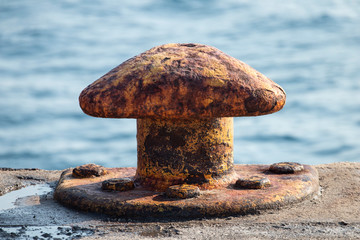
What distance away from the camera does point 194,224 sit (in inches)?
138

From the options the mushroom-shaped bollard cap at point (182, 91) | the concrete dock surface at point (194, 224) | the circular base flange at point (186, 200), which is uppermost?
the mushroom-shaped bollard cap at point (182, 91)

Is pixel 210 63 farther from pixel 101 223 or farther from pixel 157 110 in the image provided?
pixel 101 223

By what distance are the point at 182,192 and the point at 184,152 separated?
39 cm

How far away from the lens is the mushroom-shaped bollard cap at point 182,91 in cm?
372

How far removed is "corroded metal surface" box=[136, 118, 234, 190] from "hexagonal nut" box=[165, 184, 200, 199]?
0.20m

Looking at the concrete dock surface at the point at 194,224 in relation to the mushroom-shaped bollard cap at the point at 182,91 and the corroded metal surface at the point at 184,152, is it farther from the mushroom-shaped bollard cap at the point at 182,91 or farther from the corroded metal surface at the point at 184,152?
the mushroom-shaped bollard cap at the point at 182,91

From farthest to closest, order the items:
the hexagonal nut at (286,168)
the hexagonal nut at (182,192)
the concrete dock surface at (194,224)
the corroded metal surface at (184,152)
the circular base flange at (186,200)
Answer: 1. the hexagonal nut at (286,168)
2. the corroded metal surface at (184,152)
3. the hexagonal nut at (182,192)
4. the circular base flange at (186,200)
5. the concrete dock surface at (194,224)

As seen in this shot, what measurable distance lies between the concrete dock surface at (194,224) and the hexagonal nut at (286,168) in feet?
1.43

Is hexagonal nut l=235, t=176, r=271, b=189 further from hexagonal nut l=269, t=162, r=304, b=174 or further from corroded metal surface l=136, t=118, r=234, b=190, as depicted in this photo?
hexagonal nut l=269, t=162, r=304, b=174

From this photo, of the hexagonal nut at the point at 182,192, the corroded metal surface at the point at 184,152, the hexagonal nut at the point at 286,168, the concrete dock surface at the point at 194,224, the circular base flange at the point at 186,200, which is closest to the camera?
the concrete dock surface at the point at 194,224

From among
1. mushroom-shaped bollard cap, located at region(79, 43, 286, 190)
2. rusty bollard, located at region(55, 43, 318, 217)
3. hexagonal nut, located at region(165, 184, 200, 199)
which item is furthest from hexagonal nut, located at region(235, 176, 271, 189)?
A: hexagonal nut, located at region(165, 184, 200, 199)

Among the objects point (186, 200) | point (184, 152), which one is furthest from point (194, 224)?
point (184, 152)

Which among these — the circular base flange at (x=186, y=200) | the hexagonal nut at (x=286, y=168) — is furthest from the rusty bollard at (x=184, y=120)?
the hexagonal nut at (x=286, y=168)

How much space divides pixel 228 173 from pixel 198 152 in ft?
1.23
